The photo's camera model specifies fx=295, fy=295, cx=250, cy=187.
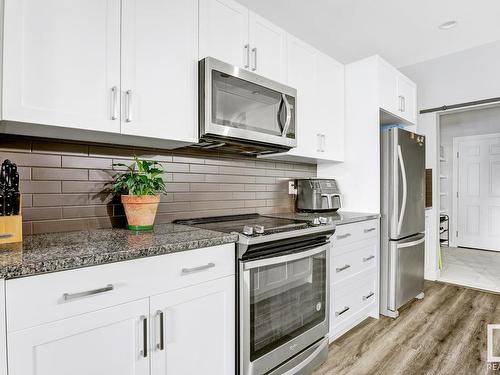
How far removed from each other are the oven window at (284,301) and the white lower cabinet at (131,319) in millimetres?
142

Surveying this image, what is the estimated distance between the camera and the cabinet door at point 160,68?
1.44m

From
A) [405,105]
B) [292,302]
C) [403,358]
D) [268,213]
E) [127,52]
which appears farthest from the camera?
[405,105]

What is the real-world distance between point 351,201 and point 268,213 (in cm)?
88

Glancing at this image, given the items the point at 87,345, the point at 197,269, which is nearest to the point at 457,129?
the point at 197,269

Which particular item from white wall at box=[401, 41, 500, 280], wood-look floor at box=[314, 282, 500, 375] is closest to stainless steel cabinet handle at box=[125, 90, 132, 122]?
wood-look floor at box=[314, 282, 500, 375]

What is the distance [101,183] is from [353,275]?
1.97 metres

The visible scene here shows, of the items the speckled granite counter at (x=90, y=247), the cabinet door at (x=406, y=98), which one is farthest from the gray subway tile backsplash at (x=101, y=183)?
the cabinet door at (x=406, y=98)

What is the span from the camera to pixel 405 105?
3.15 m

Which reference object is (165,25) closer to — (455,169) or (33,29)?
(33,29)

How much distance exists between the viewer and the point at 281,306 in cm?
171

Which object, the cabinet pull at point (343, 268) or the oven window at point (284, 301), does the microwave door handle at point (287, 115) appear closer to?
the oven window at point (284, 301)

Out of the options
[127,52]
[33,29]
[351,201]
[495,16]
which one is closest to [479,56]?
[495,16]

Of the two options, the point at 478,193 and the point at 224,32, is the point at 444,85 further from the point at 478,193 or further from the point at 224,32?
the point at 224,32

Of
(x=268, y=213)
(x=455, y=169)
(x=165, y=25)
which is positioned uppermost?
(x=165, y=25)
